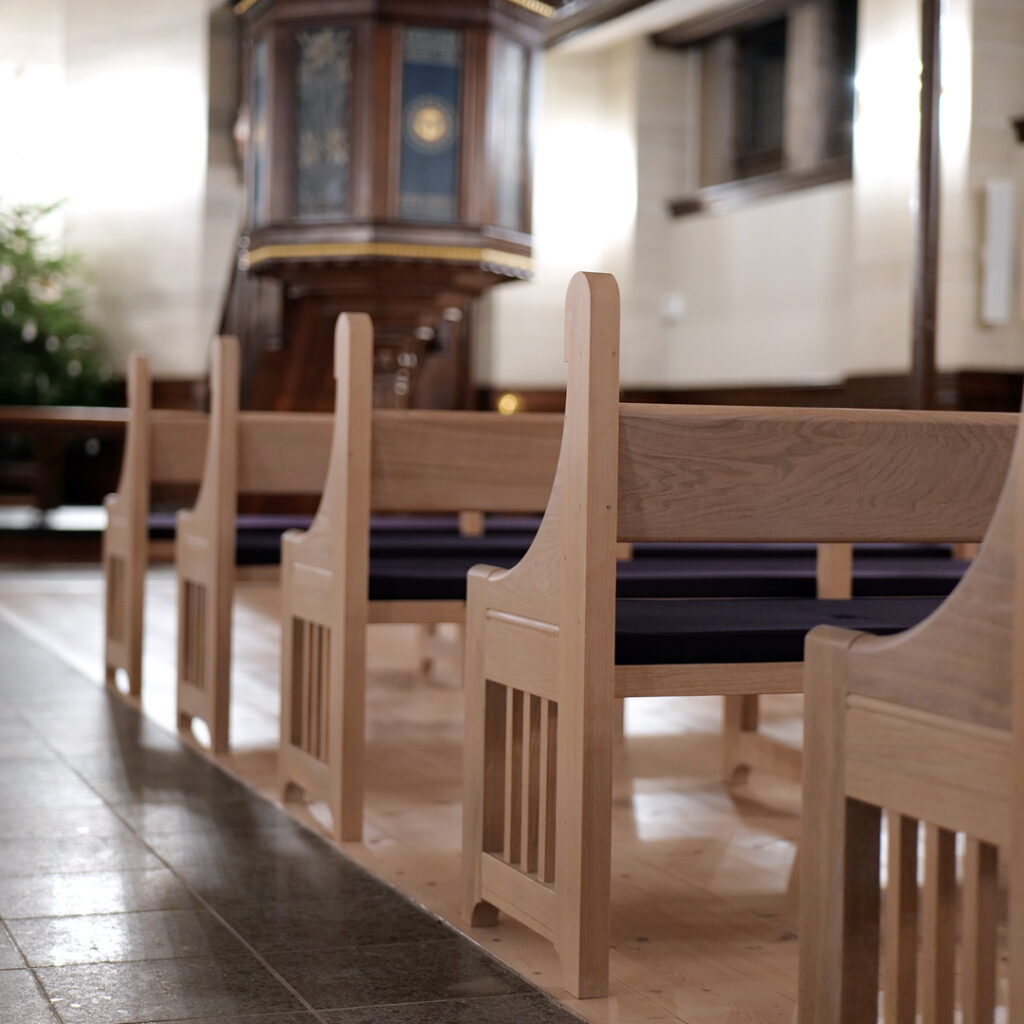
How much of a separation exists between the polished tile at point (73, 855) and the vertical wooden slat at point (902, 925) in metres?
1.53

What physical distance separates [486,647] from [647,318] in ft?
24.5

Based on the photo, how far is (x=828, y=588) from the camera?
293cm

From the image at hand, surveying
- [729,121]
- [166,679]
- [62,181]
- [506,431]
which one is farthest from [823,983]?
[62,181]

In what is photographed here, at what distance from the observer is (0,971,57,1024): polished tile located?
1.92m

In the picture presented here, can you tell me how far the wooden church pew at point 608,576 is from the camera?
6.89 ft

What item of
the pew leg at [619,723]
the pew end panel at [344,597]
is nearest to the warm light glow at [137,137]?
the pew leg at [619,723]

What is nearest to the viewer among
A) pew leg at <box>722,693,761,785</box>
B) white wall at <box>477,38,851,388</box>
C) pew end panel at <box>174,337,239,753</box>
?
pew leg at <box>722,693,761,785</box>

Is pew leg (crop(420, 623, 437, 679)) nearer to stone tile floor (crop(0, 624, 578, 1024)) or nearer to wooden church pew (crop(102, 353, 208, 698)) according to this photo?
wooden church pew (crop(102, 353, 208, 698))

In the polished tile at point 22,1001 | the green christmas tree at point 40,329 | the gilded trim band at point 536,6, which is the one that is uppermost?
the gilded trim band at point 536,6

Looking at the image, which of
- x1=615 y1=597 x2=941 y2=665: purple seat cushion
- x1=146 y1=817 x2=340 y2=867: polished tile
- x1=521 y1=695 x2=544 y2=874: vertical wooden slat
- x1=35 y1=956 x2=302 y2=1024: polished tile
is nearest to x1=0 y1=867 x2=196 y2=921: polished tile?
x1=146 y1=817 x2=340 y2=867: polished tile

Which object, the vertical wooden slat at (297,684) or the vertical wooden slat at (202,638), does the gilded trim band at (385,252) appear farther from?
the vertical wooden slat at (297,684)

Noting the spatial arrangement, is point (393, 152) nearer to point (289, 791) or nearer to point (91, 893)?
point (289, 791)

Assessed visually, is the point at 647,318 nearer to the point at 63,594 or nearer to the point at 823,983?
the point at 63,594

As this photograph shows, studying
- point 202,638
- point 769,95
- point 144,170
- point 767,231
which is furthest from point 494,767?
point 144,170
